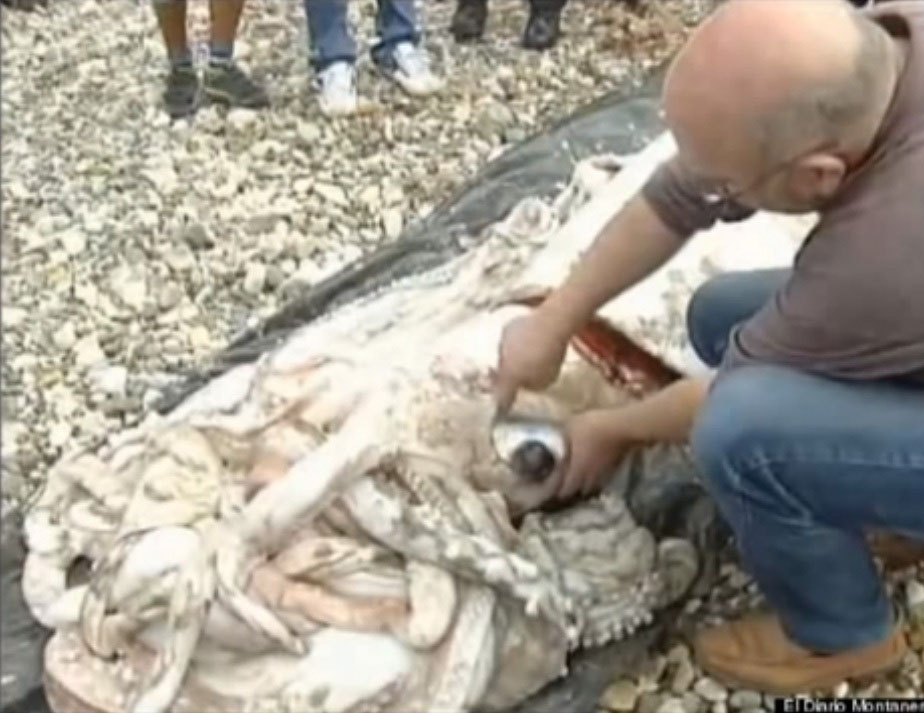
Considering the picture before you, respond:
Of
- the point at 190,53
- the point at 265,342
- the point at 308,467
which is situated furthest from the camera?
the point at 190,53

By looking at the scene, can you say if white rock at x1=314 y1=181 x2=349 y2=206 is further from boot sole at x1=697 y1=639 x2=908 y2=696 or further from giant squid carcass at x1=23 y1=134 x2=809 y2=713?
boot sole at x1=697 y1=639 x2=908 y2=696

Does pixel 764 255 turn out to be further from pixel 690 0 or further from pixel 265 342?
pixel 690 0

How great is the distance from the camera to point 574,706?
2010 mm

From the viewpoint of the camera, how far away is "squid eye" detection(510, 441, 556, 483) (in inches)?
78.9

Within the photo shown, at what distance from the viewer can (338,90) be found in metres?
3.59

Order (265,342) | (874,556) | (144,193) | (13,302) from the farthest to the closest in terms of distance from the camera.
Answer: (144,193) < (13,302) < (265,342) < (874,556)

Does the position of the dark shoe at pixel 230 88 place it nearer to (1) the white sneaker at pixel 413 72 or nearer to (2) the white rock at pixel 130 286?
(1) the white sneaker at pixel 413 72

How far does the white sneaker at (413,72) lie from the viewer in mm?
3643

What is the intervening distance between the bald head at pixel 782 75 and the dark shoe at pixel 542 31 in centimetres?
220

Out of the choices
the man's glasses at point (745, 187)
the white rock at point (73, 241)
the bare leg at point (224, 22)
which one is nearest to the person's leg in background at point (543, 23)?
the bare leg at point (224, 22)

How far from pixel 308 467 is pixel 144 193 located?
1.49m

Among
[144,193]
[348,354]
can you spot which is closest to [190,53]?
[144,193]

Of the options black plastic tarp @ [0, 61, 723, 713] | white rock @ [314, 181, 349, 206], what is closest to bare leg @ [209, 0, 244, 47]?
white rock @ [314, 181, 349, 206]

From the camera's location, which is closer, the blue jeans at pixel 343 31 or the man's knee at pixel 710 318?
the man's knee at pixel 710 318
